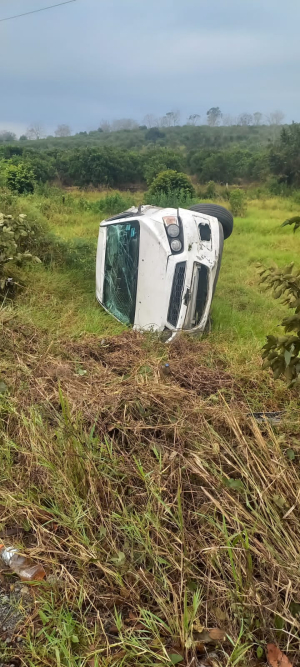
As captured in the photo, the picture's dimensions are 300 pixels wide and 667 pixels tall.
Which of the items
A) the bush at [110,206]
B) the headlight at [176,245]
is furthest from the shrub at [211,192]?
the headlight at [176,245]

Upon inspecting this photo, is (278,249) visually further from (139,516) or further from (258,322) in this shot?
(139,516)

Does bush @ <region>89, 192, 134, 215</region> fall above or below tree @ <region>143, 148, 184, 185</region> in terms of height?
below

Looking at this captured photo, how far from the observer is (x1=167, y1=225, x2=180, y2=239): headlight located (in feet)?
13.8

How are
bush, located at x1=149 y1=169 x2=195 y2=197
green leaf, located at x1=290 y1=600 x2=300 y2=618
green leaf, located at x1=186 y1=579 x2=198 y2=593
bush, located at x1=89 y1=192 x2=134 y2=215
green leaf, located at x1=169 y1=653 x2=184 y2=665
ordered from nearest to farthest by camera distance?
green leaf, located at x1=169 y1=653 x2=184 y2=665, green leaf, located at x1=290 y1=600 x2=300 y2=618, green leaf, located at x1=186 y1=579 x2=198 y2=593, bush, located at x1=89 y1=192 x2=134 y2=215, bush, located at x1=149 y1=169 x2=195 y2=197

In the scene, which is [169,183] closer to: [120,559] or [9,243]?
[9,243]

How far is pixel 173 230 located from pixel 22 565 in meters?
3.16

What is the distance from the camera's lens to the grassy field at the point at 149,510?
1.49m

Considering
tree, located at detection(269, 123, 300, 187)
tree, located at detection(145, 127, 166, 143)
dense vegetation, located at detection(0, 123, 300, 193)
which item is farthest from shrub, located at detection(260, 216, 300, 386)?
tree, located at detection(145, 127, 166, 143)

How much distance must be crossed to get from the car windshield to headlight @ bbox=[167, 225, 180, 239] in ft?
1.02

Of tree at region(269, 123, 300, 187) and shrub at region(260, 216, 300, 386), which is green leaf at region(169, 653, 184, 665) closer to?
shrub at region(260, 216, 300, 386)

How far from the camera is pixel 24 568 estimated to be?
5.77 feet

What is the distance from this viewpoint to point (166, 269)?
13.5 ft

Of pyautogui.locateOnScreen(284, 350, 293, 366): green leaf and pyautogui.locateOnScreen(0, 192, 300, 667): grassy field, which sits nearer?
pyautogui.locateOnScreen(0, 192, 300, 667): grassy field

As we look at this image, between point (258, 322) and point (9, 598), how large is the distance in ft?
13.1
